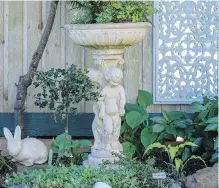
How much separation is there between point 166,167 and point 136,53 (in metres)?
1.22

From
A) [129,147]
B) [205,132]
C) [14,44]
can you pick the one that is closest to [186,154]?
[205,132]

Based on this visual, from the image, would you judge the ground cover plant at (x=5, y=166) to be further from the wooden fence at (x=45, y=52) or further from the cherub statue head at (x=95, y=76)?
the cherub statue head at (x=95, y=76)

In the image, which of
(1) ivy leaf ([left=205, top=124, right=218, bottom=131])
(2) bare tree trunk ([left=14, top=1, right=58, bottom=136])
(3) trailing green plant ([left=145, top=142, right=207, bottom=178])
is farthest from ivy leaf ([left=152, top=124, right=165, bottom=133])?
(2) bare tree trunk ([left=14, top=1, right=58, bottom=136])

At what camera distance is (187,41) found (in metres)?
7.31

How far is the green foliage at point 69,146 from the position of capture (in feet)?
21.8

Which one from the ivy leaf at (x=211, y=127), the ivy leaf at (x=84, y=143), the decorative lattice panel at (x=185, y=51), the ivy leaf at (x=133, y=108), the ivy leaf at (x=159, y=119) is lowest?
the ivy leaf at (x=84, y=143)

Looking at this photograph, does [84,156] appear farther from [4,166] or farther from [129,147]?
[4,166]

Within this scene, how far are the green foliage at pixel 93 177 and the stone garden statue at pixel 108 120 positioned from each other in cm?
47

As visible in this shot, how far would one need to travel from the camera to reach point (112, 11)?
6344 millimetres

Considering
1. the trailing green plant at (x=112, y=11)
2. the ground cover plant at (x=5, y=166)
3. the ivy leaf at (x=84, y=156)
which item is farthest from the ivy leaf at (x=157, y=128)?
the ground cover plant at (x=5, y=166)

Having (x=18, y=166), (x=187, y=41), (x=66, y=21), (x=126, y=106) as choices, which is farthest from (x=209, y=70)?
(x=18, y=166)

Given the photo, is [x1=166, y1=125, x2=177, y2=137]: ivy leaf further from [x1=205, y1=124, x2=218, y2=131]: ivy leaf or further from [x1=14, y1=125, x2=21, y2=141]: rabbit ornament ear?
[x1=14, y1=125, x2=21, y2=141]: rabbit ornament ear

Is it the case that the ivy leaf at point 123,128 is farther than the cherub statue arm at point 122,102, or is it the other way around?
the ivy leaf at point 123,128

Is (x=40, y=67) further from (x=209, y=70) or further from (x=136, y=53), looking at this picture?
(x=209, y=70)
